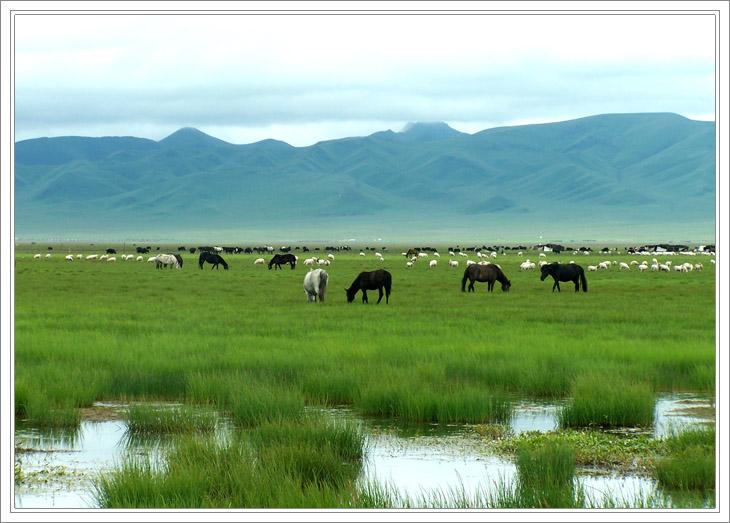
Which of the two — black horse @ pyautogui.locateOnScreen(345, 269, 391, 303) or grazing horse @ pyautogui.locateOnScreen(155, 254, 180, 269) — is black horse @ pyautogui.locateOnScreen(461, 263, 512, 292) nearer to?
black horse @ pyautogui.locateOnScreen(345, 269, 391, 303)

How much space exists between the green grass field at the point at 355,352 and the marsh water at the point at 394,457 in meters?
0.53

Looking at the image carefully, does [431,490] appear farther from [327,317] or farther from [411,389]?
[327,317]

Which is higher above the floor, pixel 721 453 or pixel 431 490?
pixel 721 453

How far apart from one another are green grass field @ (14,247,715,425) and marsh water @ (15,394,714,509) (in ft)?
1.75

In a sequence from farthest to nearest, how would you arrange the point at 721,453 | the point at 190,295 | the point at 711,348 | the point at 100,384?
the point at 190,295
the point at 711,348
the point at 100,384
the point at 721,453

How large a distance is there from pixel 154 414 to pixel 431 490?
433cm

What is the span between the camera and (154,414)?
11.6m

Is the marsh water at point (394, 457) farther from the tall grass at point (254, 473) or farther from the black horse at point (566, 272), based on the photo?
the black horse at point (566, 272)

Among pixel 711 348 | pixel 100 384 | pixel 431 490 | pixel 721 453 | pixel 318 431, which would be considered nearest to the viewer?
pixel 721 453

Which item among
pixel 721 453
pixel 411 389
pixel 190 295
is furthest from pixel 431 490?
pixel 190 295

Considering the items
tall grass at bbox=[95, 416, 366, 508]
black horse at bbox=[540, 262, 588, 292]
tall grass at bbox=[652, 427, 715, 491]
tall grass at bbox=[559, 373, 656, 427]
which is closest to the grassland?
tall grass at bbox=[559, 373, 656, 427]

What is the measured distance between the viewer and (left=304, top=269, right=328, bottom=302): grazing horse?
101 feet

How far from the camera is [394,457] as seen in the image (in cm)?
1026

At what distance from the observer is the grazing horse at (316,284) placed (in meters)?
30.7
